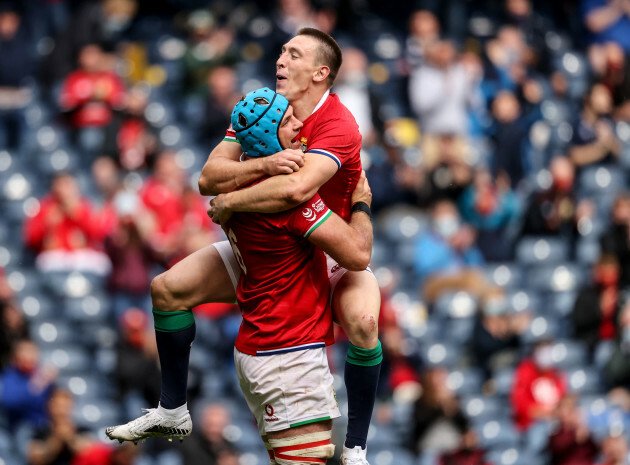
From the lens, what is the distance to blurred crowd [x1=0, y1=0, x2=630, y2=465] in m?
12.1

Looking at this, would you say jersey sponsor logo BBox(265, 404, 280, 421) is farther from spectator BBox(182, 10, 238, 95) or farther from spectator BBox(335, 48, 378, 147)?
spectator BBox(182, 10, 238, 95)

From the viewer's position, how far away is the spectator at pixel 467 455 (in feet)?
39.0

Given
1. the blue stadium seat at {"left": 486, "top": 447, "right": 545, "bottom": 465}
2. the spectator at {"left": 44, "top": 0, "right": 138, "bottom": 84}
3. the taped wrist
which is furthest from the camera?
the spectator at {"left": 44, "top": 0, "right": 138, "bottom": 84}

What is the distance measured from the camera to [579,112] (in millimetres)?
16516

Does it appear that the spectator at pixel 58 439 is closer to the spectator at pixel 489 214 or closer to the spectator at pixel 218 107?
the spectator at pixel 218 107

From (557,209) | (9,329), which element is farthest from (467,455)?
(9,329)

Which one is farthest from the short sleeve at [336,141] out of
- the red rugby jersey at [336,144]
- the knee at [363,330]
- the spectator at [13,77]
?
the spectator at [13,77]

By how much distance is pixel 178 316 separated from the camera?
6609 millimetres

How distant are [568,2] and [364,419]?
13.0m

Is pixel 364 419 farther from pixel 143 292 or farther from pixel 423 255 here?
pixel 423 255

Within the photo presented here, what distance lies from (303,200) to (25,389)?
6604 mm

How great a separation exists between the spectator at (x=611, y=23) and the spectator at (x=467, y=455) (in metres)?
7.58

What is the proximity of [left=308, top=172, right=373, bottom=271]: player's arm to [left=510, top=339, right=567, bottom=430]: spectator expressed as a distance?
23.3 ft

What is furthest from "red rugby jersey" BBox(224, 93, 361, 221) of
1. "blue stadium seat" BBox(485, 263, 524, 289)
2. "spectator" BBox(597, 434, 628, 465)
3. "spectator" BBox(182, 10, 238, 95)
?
"spectator" BBox(182, 10, 238, 95)
